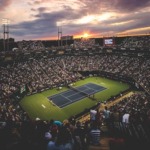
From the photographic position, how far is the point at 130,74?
49094mm

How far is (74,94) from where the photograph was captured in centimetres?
4106

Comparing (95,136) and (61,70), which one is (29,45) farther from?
(95,136)

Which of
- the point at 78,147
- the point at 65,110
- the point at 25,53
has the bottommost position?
the point at 65,110

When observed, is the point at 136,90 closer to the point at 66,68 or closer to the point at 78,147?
the point at 66,68

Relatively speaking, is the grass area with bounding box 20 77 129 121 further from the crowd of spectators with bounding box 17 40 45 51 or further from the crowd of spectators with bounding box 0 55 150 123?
the crowd of spectators with bounding box 17 40 45 51

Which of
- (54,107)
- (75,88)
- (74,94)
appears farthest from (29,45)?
(54,107)

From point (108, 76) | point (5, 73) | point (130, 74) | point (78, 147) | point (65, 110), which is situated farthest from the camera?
point (108, 76)

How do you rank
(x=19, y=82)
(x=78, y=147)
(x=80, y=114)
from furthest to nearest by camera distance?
(x=19, y=82) → (x=80, y=114) → (x=78, y=147)

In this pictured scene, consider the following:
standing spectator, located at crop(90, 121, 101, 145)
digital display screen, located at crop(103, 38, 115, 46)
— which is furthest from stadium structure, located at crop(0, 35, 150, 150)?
digital display screen, located at crop(103, 38, 115, 46)

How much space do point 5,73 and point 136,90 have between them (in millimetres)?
32059

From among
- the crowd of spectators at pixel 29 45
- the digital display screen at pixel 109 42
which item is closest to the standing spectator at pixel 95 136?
the digital display screen at pixel 109 42

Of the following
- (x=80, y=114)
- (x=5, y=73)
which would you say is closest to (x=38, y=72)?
(x=5, y=73)

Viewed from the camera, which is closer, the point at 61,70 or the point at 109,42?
the point at 61,70

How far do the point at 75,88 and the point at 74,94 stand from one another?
163 inches
